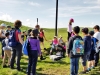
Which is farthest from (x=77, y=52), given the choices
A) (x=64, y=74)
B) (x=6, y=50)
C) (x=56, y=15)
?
(x=56, y=15)

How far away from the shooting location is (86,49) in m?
8.55

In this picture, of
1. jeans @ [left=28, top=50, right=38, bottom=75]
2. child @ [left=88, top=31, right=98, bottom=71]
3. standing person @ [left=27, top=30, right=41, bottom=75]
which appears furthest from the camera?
child @ [left=88, top=31, right=98, bottom=71]

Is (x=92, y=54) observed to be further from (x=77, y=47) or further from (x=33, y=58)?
(x=33, y=58)

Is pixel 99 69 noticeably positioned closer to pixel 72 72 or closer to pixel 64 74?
pixel 64 74

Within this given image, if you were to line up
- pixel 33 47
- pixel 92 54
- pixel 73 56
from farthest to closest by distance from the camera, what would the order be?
pixel 92 54
pixel 33 47
pixel 73 56

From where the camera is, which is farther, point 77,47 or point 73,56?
point 73,56

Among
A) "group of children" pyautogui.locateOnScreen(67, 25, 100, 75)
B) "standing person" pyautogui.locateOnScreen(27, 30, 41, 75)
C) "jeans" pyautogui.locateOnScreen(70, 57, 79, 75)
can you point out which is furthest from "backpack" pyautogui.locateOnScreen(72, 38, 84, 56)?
"standing person" pyautogui.locateOnScreen(27, 30, 41, 75)

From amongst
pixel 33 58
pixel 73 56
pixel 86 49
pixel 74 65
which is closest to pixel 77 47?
pixel 73 56

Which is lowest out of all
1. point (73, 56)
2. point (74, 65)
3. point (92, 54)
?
point (74, 65)

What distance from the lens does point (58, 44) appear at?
1445 centimetres

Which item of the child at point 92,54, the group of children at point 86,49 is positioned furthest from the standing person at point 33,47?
the child at point 92,54

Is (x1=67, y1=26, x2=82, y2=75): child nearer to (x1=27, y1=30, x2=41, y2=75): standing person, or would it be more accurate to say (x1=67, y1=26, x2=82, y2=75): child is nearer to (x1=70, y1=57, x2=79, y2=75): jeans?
(x1=70, y1=57, x2=79, y2=75): jeans

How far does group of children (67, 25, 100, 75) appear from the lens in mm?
7414

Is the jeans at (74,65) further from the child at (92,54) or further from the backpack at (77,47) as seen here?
the child at (92,54)
